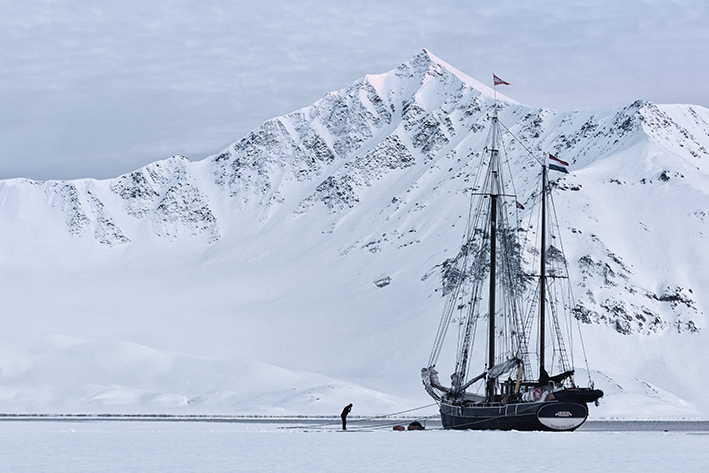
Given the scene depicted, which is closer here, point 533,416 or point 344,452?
point 344,452

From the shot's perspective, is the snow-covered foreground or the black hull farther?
the black hull

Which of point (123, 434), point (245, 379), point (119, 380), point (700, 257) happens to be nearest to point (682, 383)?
point (700, 257)

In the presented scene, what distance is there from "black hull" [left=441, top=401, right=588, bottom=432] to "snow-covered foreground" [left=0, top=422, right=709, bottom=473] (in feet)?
23.3

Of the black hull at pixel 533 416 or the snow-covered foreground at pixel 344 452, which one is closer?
the snow-covered foreground at pixel 344 452

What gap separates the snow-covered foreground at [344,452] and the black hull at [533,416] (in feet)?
23.3

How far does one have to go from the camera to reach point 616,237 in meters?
196

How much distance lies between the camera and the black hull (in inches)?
2645

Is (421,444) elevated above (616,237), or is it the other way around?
(616,237)

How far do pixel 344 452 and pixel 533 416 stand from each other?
84.4 ft

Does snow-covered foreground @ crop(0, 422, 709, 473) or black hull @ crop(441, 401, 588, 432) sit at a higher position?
black hull @ crop(441, 401, 588, 432)

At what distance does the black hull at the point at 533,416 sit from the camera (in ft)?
220

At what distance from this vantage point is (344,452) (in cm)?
4531

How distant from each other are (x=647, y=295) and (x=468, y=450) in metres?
145

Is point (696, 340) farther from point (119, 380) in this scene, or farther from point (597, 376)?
point (119, 380)
